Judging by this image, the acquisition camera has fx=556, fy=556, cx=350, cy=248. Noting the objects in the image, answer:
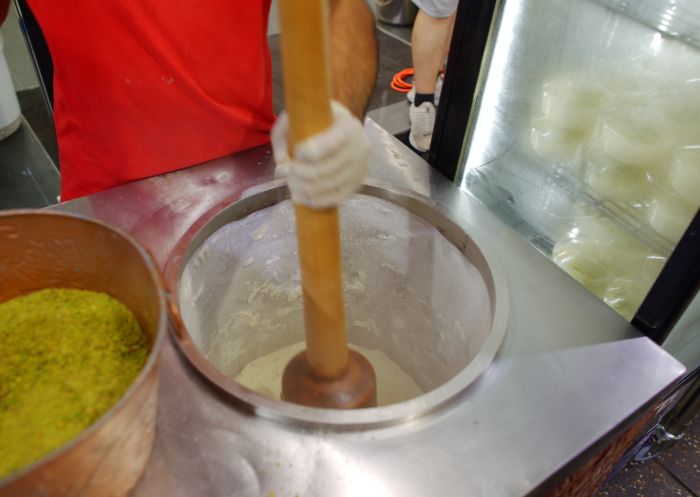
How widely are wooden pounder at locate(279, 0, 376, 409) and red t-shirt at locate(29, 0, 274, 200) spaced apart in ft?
1.79

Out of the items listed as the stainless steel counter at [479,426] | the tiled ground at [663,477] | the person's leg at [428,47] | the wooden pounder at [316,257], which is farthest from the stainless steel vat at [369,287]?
the person's leg at [428,47]

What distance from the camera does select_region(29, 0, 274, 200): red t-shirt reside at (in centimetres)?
107

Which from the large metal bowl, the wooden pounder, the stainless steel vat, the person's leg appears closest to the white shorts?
the person's leg

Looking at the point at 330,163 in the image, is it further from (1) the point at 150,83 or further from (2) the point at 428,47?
(2) the point at 428,47

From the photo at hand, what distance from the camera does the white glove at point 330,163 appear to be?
0.63 metres

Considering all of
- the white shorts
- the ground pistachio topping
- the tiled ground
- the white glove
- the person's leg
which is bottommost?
the tiled ground

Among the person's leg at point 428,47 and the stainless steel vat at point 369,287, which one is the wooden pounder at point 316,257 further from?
the person's leg at point 428,47

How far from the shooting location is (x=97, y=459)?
0.50 m

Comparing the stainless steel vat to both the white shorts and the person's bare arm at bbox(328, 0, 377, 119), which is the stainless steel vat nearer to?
the person's bare arm at bbox(328, 0, 377, 119)

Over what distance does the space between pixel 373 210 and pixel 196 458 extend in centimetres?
62

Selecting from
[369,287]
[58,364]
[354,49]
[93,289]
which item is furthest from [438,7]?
[58,364]

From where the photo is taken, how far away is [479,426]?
747 mm

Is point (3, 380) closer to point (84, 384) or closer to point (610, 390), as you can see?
point (84, 384)

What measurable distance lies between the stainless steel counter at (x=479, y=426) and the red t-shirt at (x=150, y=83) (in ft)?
0.90
